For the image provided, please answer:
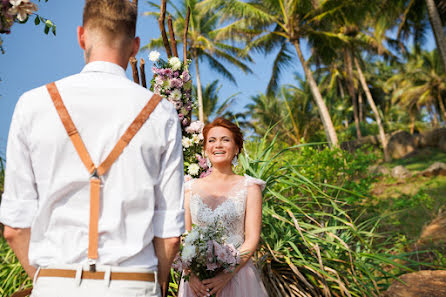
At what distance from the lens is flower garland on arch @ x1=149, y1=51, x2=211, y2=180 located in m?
3.50

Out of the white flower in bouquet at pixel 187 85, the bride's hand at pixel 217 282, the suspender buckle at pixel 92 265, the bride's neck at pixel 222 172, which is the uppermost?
the white flower in bouquet at pixel 187 85

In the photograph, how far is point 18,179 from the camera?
1069mm

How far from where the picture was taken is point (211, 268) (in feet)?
6.59

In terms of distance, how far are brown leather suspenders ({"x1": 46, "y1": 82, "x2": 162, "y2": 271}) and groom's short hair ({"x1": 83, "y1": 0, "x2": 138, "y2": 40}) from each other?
0.83 ft

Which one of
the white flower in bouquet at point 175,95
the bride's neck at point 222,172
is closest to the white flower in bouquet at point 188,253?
the bride's neck at point 222,172

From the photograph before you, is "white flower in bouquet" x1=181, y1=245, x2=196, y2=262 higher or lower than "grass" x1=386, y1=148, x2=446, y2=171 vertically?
lower

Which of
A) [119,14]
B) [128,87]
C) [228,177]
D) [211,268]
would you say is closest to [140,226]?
[128,87]

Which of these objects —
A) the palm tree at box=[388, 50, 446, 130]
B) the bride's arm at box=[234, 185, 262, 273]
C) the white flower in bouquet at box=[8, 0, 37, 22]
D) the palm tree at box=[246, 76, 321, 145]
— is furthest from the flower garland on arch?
the palm tree at box=[388, 50, 446, 130]

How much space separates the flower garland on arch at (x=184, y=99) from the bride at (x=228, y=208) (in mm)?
770

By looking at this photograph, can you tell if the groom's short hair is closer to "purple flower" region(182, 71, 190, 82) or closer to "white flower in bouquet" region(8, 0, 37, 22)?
"white flower in bouquet" region(8, 0, 37, 22)

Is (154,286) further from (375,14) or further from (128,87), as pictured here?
(375,14)

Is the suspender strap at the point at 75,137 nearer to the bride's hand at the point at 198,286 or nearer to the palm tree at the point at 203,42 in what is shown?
the bride's hand at the point at 198,286

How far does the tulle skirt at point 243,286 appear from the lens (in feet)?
7.54

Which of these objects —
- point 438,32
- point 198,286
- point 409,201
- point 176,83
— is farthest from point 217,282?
point 438,32
